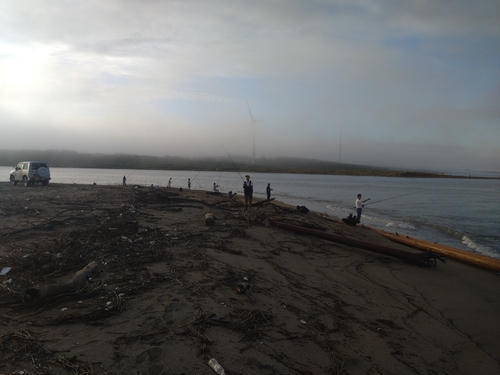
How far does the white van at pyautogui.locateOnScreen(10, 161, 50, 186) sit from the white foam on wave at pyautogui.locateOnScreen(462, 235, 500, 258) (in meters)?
31.8

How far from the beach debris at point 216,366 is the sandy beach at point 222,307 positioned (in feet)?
0.21

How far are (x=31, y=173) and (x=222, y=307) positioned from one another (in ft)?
92.2

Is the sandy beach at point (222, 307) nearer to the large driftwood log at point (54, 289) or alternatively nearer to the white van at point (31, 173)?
the large driftwood log at point (54, 289)

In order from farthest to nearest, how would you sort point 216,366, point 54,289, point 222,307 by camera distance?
1. point 222,307
2. point 54,289
3. point 216,366

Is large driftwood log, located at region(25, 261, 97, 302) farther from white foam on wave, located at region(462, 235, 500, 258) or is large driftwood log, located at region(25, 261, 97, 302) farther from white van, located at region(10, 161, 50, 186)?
white van, located at region(10, 161, 50, 186)

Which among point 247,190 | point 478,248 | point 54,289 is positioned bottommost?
point 478,248

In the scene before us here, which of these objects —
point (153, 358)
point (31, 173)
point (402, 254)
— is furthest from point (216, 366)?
point (31, 173)

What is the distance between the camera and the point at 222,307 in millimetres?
5285

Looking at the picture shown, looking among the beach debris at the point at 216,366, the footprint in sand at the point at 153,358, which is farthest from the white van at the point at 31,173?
the beach debris at the point at 216,366

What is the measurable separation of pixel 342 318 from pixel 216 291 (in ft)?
7.78

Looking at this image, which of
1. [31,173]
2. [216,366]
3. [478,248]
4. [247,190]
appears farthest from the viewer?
[31,173]

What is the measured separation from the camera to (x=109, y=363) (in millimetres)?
3670

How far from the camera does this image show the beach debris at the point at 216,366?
3672 millimetres

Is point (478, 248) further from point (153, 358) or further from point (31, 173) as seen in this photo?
point (31, 173)
